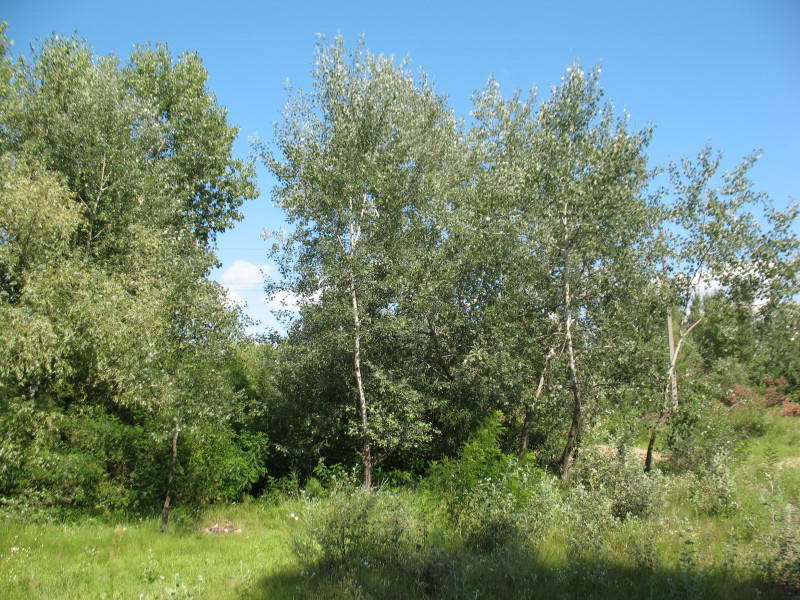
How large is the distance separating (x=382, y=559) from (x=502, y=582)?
1.67 meters

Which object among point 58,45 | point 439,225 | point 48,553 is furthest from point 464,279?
point 58,45

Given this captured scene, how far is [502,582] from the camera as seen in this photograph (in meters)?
5.68

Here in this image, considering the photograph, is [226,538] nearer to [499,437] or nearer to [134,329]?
[134,329]

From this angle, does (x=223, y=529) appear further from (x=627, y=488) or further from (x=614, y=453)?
(x=614, y=453)

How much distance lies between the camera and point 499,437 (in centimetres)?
1355

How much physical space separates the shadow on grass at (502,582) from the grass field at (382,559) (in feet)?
0.06

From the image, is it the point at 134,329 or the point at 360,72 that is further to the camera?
the point at 360,72

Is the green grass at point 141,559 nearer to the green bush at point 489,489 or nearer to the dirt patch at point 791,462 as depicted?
the green bush at point 489,489

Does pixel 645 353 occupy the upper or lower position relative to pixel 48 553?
upper

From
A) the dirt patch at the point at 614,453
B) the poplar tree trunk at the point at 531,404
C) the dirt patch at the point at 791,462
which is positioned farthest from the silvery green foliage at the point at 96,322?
the dirt patch at the point at 791,462

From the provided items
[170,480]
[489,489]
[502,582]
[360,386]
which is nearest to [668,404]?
[489,489]

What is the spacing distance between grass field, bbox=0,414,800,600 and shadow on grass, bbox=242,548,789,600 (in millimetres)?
17

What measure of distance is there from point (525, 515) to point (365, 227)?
24.2ft

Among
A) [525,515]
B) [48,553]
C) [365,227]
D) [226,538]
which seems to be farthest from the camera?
[365,227]
